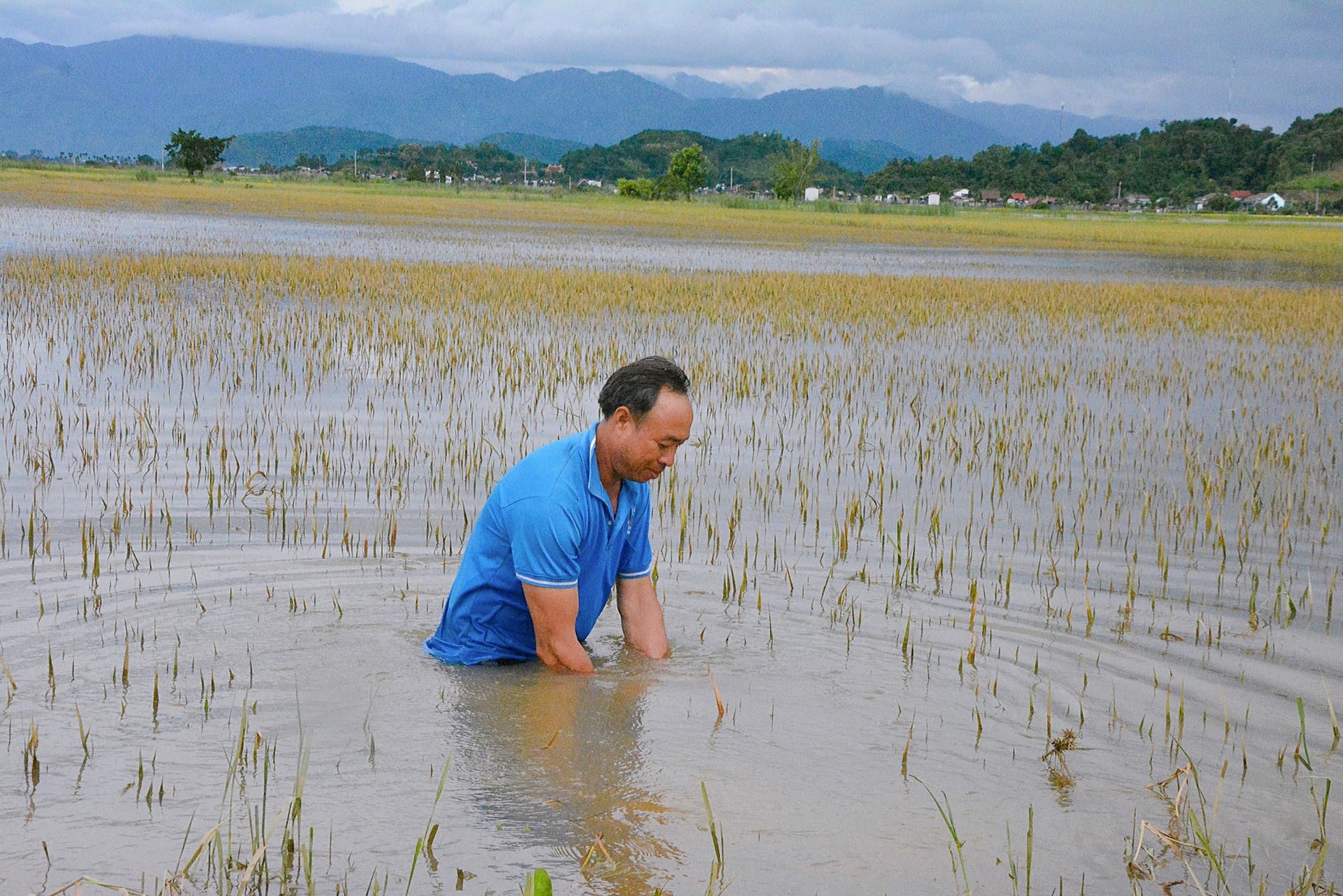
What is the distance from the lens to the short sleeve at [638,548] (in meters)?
4.04

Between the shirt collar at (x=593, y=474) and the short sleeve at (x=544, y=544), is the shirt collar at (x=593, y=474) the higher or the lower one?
the higher one

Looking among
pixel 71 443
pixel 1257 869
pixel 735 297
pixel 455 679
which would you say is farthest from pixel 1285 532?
pixel 735 297

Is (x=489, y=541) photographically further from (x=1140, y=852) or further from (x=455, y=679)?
(x=1140, y=852)

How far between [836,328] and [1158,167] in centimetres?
9707

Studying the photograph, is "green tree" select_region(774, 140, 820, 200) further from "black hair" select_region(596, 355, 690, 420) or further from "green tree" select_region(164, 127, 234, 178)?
"black hair" select_region(596, 355, 690, 420)

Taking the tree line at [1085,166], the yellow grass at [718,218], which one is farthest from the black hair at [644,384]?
the tree line at [1085,166]

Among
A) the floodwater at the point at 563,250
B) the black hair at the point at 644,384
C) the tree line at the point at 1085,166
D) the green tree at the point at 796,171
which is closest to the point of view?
the black hair at the point at 644,384

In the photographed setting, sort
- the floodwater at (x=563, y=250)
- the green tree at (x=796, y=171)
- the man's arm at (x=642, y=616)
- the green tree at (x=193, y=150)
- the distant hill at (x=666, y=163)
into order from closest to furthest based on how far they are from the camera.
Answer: the man's arm at (x=642, y=616) < the floodwater at (x=563, y=250) < the green tree at (x=193, y=150) < the green tree at (x=796, y=171) < the distant hill at (x=666, y=163)

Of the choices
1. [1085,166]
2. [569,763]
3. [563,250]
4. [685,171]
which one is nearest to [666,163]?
[1085,166]

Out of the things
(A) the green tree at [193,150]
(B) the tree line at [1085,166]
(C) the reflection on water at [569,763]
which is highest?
(B) the tree line at [1085,166]

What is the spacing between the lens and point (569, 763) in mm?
3600

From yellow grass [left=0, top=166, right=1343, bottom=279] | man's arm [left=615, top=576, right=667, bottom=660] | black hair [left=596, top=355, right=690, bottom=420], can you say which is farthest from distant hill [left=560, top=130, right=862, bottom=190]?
black hair [left=596, top=355, right=690, bottom=420]

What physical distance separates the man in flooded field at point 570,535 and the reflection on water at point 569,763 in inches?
4.6

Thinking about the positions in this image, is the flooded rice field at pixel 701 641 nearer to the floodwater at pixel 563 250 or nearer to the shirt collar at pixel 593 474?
the shirt collar at pixel 593 474
